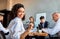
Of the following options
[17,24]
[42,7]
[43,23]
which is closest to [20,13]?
[17,24]

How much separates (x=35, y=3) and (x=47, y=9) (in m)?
0.45

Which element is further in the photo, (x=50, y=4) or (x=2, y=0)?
(x=2, y=0)

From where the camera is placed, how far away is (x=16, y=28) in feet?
2.86

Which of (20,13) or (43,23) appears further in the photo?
(43,23)

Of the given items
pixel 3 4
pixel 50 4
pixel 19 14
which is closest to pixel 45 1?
pixel 50 4

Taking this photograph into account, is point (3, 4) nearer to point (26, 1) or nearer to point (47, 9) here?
point (26, 1)

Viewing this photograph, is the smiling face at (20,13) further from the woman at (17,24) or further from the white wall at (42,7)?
the white wall at (42,7)

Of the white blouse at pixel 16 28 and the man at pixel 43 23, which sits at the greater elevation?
the white blouse at pixel 16 28

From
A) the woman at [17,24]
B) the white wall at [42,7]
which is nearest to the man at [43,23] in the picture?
the white wall at [42,7]

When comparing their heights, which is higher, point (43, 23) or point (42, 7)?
point (42, 7)

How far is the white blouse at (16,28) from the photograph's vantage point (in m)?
0.85

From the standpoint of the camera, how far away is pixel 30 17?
4680mm

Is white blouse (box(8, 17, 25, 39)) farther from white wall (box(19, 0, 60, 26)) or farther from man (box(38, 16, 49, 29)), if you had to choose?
white wall (box(19, 0, 60, 26))

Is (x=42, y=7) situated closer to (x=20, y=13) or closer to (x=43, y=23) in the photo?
(x=43, y=23)
